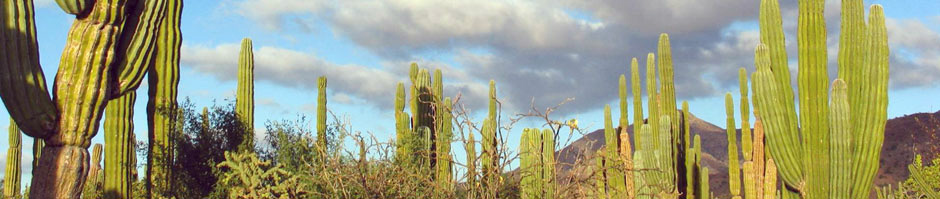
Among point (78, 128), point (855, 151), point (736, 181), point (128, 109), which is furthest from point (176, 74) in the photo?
point (736, 181)

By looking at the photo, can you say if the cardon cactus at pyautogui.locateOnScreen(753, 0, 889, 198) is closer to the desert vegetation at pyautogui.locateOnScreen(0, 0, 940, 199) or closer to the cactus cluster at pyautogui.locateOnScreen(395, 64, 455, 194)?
the desert vegetation at pyautogui.locateOnScreen(0, 0, 940, 199)

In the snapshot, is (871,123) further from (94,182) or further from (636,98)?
(94,182)

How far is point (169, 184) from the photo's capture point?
1391 cm

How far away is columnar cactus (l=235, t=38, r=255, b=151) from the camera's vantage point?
15.5 metres

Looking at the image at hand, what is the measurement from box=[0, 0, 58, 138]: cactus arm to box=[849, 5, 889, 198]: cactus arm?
8342mm

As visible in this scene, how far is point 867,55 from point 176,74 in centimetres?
886

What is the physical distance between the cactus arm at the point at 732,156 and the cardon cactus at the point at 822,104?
708 centimetres

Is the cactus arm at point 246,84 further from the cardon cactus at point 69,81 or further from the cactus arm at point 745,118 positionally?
the cactus arm at point 745,118

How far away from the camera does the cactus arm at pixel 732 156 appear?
712 inches

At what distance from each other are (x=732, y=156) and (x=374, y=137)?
11.2 m

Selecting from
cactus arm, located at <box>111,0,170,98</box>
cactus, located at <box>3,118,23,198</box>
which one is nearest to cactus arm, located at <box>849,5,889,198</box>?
cactus arm, located at <box>111,0,170,98</box>

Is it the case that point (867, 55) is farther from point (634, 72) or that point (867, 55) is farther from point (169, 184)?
point (169, 184)

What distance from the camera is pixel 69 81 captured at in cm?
884

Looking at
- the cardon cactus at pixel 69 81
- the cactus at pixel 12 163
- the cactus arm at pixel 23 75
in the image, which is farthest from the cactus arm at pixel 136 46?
the cactus at pixel 12 163
